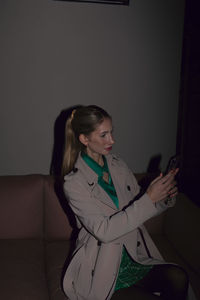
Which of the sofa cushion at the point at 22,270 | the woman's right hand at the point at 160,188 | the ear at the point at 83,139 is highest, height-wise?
the ear at the point at 83,139

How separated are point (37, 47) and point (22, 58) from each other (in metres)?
0.15

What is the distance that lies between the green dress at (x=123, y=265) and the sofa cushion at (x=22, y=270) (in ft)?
1.50

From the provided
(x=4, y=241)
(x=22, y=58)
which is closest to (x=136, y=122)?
(x=22, y=58)

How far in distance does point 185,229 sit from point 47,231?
1.00 meters

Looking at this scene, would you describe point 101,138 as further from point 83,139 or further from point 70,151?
point 70,151

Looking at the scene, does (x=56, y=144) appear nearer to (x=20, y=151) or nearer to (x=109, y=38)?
(x=20, y=151)

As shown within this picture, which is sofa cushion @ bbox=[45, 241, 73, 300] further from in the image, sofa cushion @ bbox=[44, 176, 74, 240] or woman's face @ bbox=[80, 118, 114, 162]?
woman's face @ bbox=[80, 118, 114, 162]

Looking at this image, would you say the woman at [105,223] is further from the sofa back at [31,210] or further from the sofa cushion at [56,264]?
the sofa back at [31,210]

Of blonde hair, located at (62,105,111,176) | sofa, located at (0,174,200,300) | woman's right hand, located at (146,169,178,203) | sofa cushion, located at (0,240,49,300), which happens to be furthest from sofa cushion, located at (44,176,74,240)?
woman's right hand, located at (146,169,178,203)

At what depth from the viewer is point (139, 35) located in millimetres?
2531

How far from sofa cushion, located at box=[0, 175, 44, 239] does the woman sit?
62 centimetres

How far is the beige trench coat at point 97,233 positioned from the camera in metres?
1.47

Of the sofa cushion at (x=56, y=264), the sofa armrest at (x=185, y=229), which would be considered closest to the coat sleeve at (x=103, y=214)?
the sofa cushion at (x=56, y=264)

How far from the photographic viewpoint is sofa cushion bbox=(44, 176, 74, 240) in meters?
2.24
